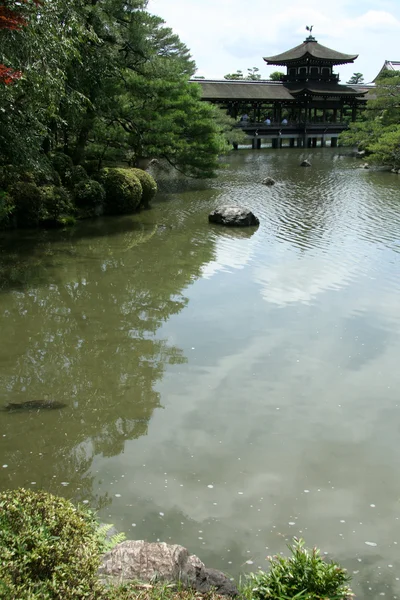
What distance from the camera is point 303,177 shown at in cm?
2811

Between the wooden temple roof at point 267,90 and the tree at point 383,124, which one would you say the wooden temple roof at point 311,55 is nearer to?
the wooden temple roof at point 267,90

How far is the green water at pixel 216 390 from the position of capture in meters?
4.80

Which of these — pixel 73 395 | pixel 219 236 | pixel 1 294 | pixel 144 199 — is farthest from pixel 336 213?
pixel 73 395

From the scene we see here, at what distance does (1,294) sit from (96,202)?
7.52 m

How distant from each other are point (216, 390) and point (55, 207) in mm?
10448

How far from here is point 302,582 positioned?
3328 millimetres

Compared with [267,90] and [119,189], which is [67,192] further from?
[267,90]

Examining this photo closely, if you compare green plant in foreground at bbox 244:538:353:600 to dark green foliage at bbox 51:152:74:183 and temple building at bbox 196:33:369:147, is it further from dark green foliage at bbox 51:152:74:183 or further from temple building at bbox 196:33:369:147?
temple building at bbox 196:33:369:147

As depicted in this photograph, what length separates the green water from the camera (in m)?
4.80

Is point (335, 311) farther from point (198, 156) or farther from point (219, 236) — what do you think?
point (198, 156)

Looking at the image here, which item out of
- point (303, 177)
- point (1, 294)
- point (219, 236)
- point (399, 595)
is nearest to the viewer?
point (399, 595)

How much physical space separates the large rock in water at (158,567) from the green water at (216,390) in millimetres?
766

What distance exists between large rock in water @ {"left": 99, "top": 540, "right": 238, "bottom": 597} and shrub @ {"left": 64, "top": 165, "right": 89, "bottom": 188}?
14683 mm

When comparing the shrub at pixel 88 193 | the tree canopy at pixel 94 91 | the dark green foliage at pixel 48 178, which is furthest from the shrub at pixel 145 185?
the dark green foliage at pixel 48 178
